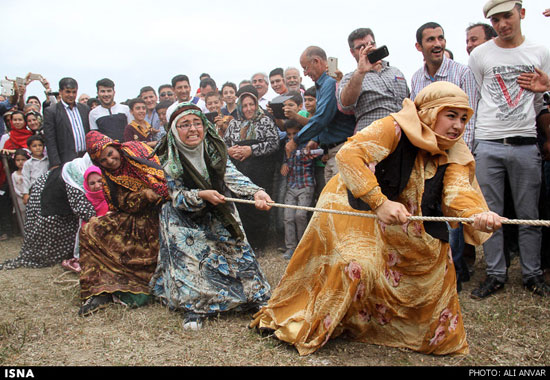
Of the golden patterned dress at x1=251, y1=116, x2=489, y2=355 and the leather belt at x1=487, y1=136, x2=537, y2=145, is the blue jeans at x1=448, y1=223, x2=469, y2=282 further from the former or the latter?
the golden patterned dress at x1=251, y1=116, x2=489, y2=355

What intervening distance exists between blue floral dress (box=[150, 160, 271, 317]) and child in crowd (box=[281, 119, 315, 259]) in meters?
1.56

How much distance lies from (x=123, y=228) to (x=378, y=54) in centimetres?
275

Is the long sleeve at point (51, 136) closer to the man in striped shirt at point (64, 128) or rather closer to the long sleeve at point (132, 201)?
Answer: the man in striped shirt at point (64, 128)

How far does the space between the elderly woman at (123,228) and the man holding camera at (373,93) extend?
72.1 inches

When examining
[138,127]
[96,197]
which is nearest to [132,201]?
[96,197]

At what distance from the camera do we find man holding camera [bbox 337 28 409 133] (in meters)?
4.09

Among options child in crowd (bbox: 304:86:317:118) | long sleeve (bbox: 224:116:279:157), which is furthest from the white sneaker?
child in crowd (bbox: 304:86:317:118)

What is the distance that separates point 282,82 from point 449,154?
479 cm

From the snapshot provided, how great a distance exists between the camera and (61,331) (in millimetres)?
3602

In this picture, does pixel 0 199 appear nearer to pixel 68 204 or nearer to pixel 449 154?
pixel 68 204

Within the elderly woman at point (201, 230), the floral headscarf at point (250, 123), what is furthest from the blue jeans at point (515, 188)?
the floral headscarf at point (250, 123)

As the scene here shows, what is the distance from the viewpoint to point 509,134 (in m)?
3.86

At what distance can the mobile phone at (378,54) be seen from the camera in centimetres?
379

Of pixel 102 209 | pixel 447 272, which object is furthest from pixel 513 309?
pixel 102 209
